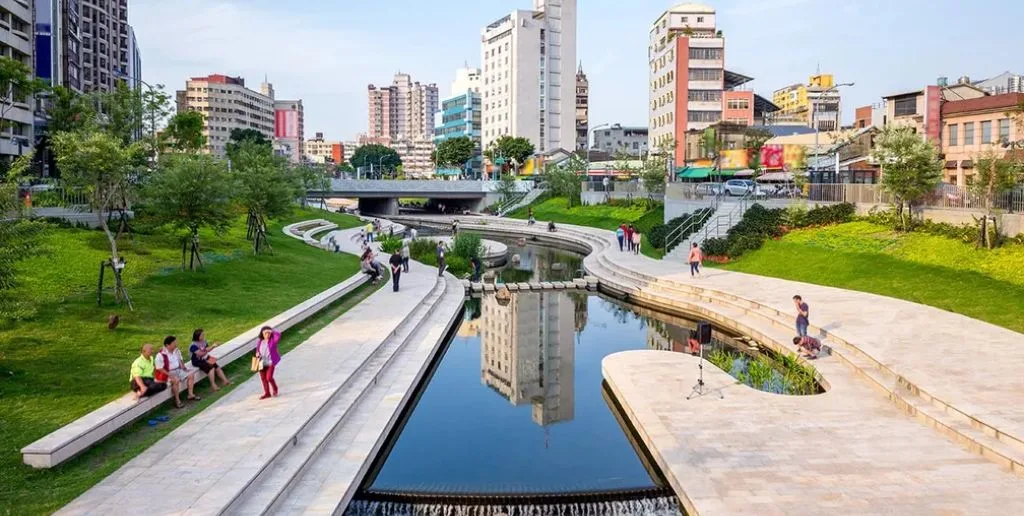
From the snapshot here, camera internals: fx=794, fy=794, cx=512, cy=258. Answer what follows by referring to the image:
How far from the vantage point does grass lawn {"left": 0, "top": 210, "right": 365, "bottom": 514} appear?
12156 millimetres

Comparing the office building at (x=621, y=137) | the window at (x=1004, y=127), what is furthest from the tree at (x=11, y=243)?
the office building at (x=621, y=137)

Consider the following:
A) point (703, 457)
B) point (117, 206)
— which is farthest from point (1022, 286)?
point (117, 206)

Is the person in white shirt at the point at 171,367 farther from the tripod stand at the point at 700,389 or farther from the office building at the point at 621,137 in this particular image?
the office building at the point at 621,137

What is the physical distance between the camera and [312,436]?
14023mm

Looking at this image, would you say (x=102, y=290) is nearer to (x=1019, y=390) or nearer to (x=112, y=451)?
(x=112, y=451)

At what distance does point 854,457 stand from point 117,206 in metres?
26.3

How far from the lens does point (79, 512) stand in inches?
412

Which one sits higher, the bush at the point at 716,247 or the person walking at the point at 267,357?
the bush at the point at 716,247

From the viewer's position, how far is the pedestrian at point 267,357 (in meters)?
15.5

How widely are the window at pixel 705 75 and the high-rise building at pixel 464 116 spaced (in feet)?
207

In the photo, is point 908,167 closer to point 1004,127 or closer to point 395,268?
point 1004,127

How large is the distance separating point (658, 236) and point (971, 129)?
17.3 meters

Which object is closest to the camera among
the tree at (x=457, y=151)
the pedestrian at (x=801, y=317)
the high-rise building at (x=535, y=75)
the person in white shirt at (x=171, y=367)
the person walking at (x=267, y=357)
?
the person in white shirt at (x=171, y=367)

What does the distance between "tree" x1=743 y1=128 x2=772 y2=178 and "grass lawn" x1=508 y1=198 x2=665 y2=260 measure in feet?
25.5
